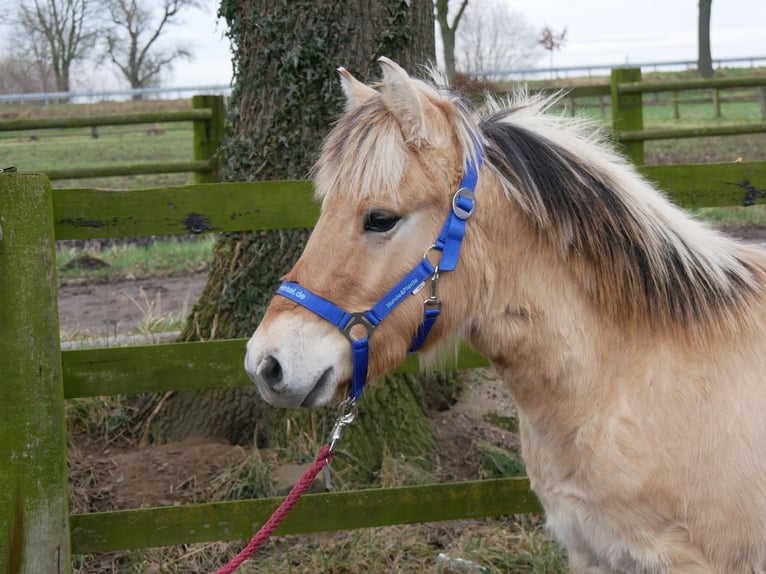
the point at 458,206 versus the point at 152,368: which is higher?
the point at 458,206

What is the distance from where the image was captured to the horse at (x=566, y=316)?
221 cm

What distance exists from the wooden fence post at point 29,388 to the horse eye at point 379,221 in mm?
1404

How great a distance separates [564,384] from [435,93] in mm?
998

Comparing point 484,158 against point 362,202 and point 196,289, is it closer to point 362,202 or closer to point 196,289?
point 362,202

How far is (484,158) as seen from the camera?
2.32 metres

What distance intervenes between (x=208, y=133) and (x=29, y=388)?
366 centimetres

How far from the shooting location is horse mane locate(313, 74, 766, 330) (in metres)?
2.32

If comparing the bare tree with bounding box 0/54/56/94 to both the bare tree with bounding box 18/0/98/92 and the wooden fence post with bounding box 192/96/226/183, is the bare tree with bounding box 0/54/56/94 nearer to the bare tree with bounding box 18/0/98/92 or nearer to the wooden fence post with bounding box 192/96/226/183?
the bare tree with bounding box 18/0/98/92

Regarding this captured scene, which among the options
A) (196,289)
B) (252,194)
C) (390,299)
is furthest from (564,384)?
(196,289)

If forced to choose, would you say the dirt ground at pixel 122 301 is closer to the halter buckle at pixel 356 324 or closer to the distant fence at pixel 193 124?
the distant fence at pixel 193 124

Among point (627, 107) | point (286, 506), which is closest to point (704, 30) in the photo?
point (627, 107)

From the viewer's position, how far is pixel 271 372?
6.91 ft

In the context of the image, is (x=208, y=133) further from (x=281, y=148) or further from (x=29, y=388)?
(x=29, y=388)

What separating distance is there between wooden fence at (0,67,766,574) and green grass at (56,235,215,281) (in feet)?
19.5
